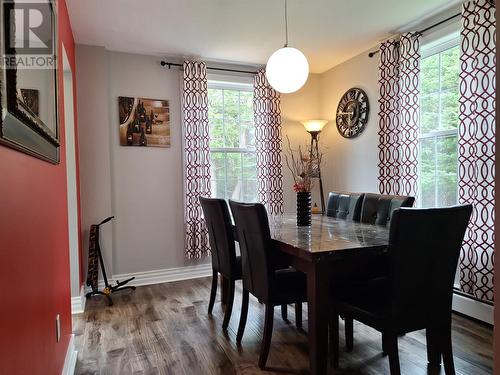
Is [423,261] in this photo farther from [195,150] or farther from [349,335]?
[195,150]

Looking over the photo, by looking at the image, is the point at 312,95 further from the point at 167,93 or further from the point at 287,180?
the point at 167,93

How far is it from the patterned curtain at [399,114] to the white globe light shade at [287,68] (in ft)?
4.33

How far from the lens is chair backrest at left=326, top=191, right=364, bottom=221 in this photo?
9.33 ft

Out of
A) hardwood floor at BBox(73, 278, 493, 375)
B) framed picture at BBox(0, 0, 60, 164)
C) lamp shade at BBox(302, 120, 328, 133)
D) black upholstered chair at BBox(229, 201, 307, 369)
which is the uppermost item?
lamp shade at BBox(302, 120, 328, 133)

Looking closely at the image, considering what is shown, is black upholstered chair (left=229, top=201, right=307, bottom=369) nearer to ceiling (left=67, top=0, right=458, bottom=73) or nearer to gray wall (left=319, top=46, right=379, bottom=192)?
ceiling (left=67, top=0, right=458, bottom=73)

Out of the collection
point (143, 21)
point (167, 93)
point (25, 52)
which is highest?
point (143, 21)

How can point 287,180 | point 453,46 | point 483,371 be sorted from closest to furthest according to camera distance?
A: point 483,371 < point 453,46 < point 287,180

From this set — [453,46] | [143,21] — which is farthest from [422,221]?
[143,21]

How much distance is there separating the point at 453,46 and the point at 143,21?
2760 millimetres

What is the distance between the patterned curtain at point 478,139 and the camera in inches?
98.5

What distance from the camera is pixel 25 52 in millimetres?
1194

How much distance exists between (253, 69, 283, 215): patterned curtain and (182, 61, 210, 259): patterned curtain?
677 millimetres

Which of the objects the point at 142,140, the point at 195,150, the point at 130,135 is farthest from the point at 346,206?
the point at 130,135

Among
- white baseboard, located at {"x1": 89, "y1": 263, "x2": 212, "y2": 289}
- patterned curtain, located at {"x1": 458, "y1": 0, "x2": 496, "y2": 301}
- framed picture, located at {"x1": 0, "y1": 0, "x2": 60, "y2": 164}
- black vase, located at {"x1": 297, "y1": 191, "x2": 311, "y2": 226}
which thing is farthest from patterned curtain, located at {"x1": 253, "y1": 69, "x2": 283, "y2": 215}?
framed picture, located at {"x1": 0, "y1": 0, "x2": 60, "y2": 164}
